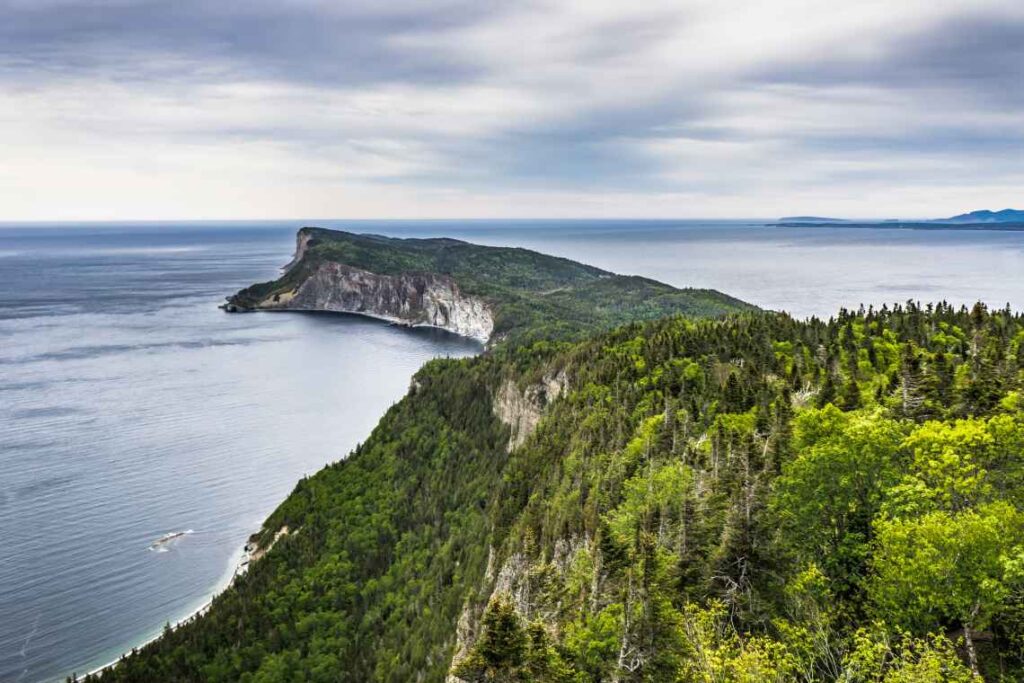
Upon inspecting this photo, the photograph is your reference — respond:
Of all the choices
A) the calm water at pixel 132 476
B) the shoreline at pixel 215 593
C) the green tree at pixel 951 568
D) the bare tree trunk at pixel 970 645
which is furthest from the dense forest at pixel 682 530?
the calm water at pixel 132 476

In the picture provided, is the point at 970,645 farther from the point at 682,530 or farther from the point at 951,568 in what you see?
the point at 682,530

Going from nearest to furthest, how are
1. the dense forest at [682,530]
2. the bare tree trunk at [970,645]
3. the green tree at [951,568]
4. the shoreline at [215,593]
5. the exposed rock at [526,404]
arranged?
the bare tree trunk at [970,645]
the green tree at [951,568]
the dense forest at [682,530]
the shoreline at [215,593]
the exposed rock at [526,404]

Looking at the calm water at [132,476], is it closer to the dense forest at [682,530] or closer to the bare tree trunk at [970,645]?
the dense forest at [682,530]

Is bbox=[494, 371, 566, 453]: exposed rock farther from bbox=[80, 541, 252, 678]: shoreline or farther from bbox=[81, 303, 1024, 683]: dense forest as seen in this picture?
bbox=[80, 541, 252, 678]: shoreline

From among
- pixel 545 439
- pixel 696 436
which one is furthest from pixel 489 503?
pixel 696 436

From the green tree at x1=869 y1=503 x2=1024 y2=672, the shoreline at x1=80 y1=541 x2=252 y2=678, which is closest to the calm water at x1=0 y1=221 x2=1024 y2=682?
the shoreline at x1=80 y1=541 x2=252 y2=678

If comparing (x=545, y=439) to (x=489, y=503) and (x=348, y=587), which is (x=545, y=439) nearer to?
(x=489, y=503)

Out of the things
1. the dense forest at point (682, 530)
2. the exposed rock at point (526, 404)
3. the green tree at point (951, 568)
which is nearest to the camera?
the green tree at point (951, 568)
